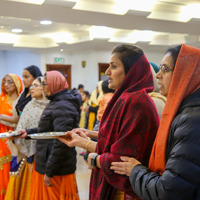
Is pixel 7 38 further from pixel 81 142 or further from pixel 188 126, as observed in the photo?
pixel 188 126

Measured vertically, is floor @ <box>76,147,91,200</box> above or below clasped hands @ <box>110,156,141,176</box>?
below

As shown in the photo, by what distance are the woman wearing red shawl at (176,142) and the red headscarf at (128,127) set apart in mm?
76

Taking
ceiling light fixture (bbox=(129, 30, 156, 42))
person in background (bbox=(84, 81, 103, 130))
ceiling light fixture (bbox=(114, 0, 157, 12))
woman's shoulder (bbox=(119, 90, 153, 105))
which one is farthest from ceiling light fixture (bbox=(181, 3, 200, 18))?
woman's shoulder (bbox=(119, 90, 153, 105))

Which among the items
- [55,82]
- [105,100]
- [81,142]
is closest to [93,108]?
[105,100]

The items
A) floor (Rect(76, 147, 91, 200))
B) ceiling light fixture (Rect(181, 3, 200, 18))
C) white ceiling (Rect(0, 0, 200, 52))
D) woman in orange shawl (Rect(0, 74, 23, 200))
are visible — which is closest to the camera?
woman in orange shawl (Rect(0, 74, 23, 200))

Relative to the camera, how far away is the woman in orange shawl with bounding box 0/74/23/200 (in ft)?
9.66

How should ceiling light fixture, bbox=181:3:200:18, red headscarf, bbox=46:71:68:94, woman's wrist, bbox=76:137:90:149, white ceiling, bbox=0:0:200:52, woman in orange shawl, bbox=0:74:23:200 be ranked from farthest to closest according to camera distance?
ceiling light fixture, bbox=181:3:200:18 → white ceiling, bbox=0:0:200:52 → woman in orange shawl, bbox=0:74:23:200 → red headscarf, bbox=46:71:68:94 → woman's wrist, bbox=76:137:90:149

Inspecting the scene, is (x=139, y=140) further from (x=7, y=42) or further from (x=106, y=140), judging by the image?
(x=7, y=42)

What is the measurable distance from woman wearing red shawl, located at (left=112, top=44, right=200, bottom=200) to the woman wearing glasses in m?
1.60

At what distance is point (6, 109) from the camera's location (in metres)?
3.12

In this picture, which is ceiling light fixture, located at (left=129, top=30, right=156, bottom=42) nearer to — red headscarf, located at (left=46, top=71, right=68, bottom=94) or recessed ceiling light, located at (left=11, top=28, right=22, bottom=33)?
recessed ceiling light, located at (left=11, top=28, right=22, bottom=33)

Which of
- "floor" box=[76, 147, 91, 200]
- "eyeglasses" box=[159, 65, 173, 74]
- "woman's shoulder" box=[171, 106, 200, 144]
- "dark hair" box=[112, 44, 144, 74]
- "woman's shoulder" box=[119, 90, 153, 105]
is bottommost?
"floor" box=[76, 147, 91, 200]

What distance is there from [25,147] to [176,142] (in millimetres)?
2016

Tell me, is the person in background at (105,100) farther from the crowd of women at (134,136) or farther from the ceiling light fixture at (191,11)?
the ceiling light fixture at (191,11)
